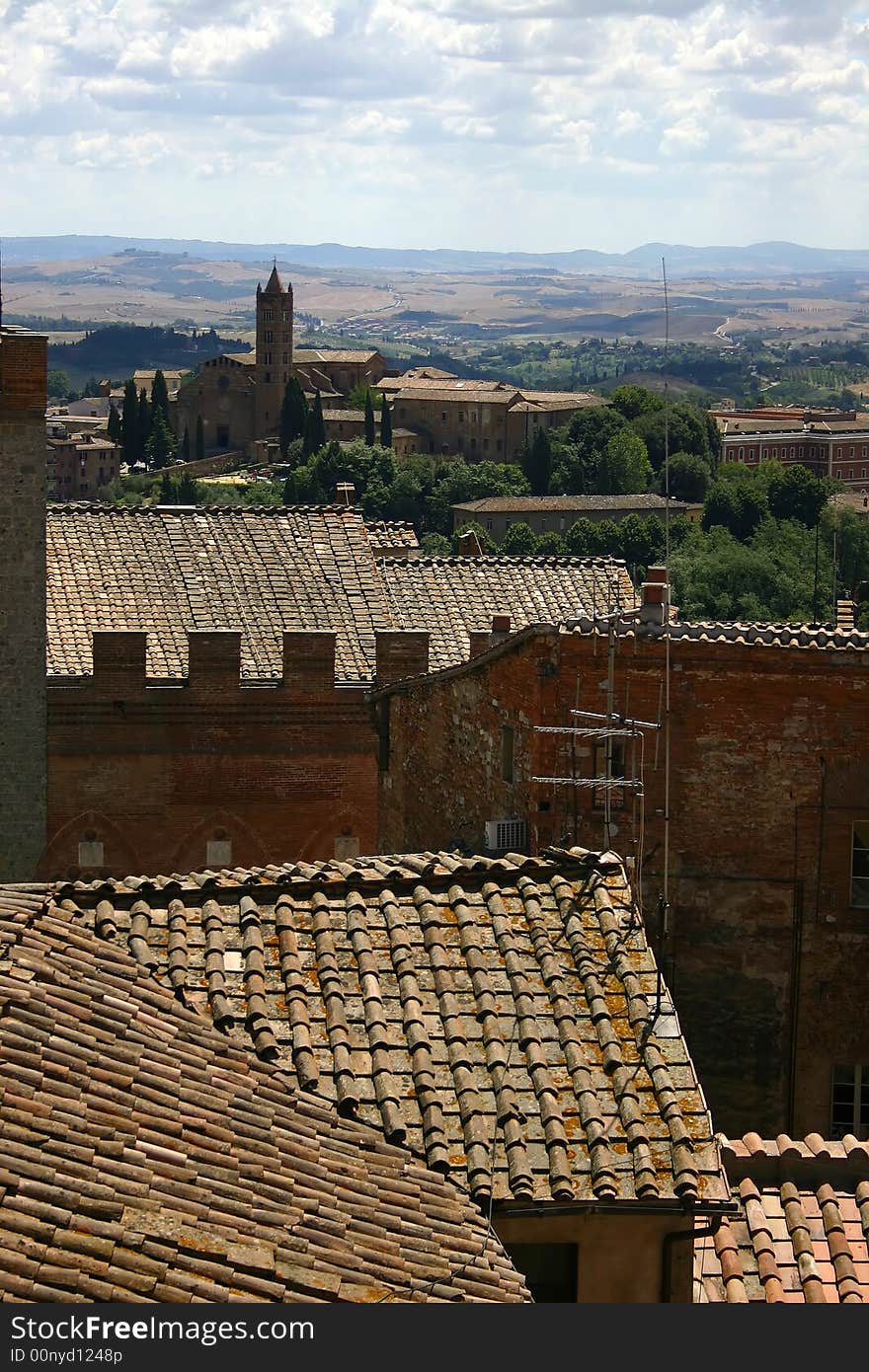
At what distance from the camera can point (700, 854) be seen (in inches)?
662

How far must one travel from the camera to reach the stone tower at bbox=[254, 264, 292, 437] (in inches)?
7215

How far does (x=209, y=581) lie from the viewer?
2656 centimetres

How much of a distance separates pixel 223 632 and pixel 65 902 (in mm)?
14017

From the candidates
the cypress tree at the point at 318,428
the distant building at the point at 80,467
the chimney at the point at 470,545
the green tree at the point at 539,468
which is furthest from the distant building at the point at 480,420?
the chimney at the point at 470,545

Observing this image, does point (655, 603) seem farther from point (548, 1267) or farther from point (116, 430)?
point (116, 430)

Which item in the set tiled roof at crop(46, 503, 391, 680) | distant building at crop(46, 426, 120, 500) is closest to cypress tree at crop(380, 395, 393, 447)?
distant building at crop(46, 426, 120, 500)

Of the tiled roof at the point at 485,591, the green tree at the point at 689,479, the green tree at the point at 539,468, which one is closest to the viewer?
A: the tiled roof at the point at 485,591

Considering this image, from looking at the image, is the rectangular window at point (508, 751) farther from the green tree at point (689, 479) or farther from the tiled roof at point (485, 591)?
the green tree at point (689, 479)

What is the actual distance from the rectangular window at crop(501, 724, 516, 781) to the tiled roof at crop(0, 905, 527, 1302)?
7935 mm

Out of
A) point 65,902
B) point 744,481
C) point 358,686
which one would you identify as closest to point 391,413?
point 744,481

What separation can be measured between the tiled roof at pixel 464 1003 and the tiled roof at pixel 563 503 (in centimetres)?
11901

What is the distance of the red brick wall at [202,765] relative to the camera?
24062 mm

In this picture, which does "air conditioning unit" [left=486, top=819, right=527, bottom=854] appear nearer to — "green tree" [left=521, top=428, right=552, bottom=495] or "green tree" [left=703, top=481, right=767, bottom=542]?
"green tree" [left=703, top=481, right=767, bottom=542]

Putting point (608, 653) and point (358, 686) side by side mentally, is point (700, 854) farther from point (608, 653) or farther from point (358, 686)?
point (358, 686)
